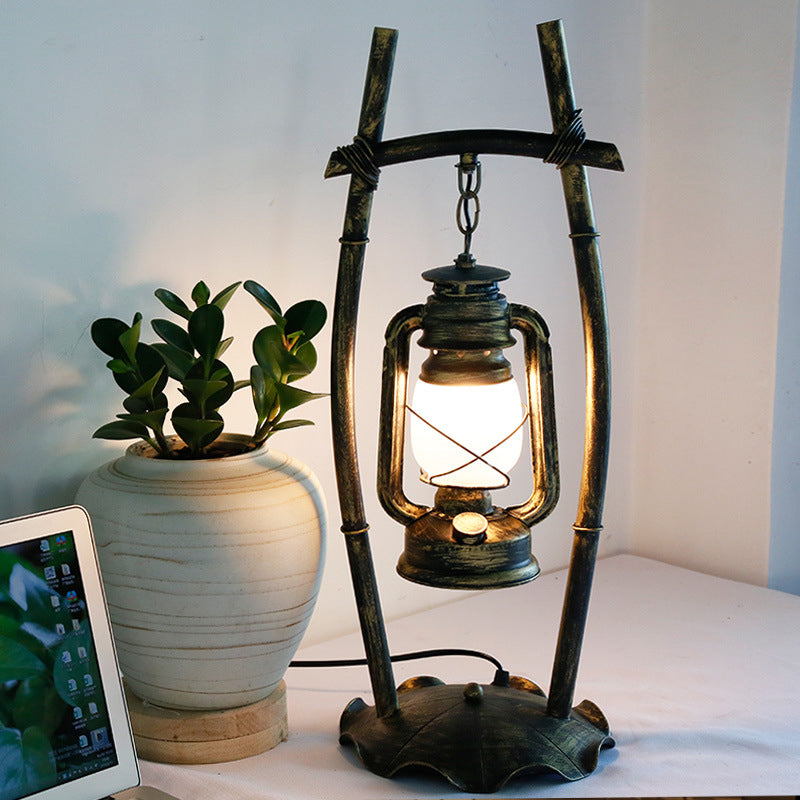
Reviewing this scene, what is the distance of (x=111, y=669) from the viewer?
74 centimetres

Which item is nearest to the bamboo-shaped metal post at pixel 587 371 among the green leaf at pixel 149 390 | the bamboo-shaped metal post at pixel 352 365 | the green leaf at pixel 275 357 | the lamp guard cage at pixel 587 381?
the lamp guard cage at pixel 587 381

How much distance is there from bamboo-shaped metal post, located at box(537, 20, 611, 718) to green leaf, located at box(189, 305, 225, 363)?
282 mm

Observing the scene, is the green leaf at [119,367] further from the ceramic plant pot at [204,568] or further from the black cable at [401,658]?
the black cable at [401,658]

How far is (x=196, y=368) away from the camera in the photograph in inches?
32.4

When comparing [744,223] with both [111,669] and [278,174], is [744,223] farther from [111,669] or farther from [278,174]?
[111,669]

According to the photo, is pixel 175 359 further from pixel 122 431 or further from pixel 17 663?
pixel 17 663

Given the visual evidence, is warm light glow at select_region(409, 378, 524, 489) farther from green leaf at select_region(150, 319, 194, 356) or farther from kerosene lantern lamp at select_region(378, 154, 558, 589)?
green leaf at select_region(150, 319, 194, 356)

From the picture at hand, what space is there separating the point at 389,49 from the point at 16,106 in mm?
308

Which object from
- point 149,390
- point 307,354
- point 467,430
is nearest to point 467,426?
point 467,430

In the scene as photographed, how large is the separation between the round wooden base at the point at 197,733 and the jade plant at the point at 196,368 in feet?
0.68

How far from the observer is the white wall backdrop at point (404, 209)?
90 centimetres

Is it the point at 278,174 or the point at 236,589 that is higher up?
the point at 278,174

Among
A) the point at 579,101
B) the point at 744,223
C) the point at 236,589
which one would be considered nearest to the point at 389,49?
the point at 236,589

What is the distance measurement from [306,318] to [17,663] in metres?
0.35
